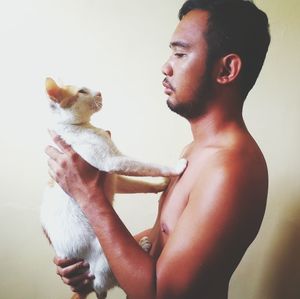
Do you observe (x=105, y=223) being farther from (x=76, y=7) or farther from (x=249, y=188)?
(x=76, y=7)

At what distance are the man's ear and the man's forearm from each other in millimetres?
385

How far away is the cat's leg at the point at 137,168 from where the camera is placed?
835mm

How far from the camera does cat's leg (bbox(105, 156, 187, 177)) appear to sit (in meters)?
0.84

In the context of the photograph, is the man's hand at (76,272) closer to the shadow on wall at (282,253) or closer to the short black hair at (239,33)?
the short black hair at (239,33)

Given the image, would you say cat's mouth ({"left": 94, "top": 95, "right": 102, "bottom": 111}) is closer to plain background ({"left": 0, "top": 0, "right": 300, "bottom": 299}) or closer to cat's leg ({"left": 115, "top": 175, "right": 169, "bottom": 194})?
cat's leg ({"left": 115, "top": 175, "right": 169, "bottom": 194})

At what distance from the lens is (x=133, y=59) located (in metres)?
1.30

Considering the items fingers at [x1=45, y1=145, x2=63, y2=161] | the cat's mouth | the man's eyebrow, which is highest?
the man's eyebrow

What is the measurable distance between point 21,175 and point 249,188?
994 mm

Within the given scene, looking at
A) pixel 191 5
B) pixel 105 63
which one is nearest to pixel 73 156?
pixel 191 5

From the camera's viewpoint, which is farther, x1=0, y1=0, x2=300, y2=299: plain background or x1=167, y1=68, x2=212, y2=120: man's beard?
x1=0, y1=0, x2=300, y2=299: plain background

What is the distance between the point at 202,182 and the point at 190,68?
271 millimetres

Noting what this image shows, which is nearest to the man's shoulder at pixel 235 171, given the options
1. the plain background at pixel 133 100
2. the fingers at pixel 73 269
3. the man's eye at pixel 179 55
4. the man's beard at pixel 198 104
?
the man's beard at pixel 198 104

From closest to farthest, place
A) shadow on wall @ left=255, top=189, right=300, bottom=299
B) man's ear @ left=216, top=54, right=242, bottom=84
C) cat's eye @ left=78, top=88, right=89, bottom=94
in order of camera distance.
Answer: man's ear @ left=216, top=54, right=242, bottom=84 < cat's eye @ left=78, top=88, right=89, bottom=94 < shadow on wall @ left=255, top=189, right=300, bottom=299

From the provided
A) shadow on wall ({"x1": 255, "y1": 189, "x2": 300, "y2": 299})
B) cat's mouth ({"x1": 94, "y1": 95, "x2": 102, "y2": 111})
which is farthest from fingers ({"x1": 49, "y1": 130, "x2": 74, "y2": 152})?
shadow on wall ({"x1": 255, "y1": 189, "x2": 300, "y2": 299})
